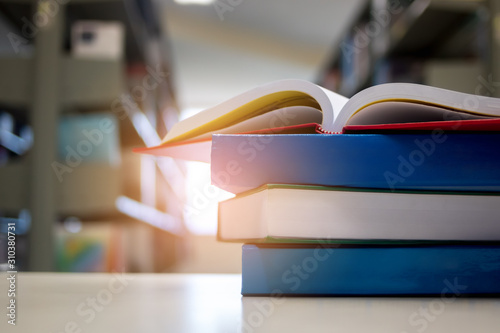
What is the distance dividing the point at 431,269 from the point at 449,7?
73.6 inches

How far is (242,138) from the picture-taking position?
1.45 feet

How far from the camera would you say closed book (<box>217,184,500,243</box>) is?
43cm

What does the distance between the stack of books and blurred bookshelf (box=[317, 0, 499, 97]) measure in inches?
58.8

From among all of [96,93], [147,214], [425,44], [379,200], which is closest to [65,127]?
[96,93]

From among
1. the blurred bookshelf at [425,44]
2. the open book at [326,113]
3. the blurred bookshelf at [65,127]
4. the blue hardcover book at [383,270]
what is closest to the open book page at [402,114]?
the open book at [326,113]

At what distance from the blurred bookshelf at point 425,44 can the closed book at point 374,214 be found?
4.90 feet

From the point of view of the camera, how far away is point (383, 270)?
1.43 ft

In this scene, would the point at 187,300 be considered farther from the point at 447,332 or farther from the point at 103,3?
the point at 103,3

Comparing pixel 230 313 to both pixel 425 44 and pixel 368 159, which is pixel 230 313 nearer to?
pixel 368 159

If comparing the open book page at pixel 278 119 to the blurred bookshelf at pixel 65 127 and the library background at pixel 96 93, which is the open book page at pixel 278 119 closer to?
the library background at pixel 96 93

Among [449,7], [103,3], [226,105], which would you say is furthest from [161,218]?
[226,105]

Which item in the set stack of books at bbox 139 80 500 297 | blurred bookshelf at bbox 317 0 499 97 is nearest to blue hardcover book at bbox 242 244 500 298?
stack of books at bbox 139 80 500 297

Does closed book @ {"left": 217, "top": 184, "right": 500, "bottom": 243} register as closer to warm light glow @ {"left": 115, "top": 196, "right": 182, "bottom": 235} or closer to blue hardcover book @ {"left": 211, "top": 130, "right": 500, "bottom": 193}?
blue hardcover book @ {"left": 211, "top": 130, "right": 500, "bottom": 193}

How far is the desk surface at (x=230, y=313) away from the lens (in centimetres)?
29
